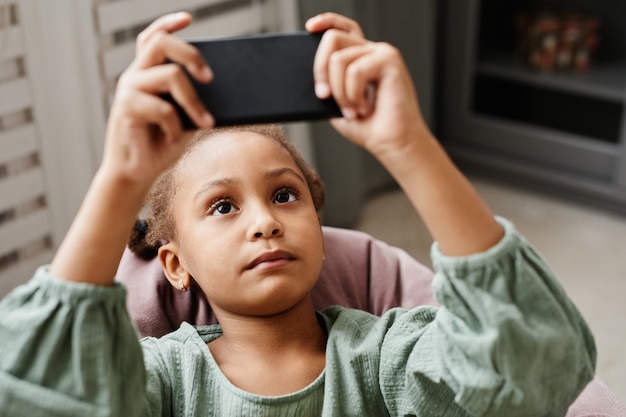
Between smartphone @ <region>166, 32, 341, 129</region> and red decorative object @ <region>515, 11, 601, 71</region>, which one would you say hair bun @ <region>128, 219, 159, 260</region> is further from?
red decorative object @ <region>515, 11, 601, 71</region>

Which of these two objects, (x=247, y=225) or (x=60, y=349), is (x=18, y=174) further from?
(x=60, y=349)

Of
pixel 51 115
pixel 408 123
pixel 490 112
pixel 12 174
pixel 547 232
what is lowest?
pixel 547 232

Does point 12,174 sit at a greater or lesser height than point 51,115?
lesser

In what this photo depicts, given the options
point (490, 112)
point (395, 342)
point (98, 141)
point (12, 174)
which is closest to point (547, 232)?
point (490, 112)

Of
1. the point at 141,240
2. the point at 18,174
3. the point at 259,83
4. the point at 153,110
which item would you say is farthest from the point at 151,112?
the point at 18,174

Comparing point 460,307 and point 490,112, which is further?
point 490,112

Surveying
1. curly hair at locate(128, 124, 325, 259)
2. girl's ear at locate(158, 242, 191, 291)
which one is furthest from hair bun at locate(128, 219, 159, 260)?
girl's ear at locate(158, 242, 191, 291)

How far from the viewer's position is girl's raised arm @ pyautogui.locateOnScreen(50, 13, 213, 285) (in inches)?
33.7

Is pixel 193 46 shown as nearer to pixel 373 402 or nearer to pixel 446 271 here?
pixel 446 271

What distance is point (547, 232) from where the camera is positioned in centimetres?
273

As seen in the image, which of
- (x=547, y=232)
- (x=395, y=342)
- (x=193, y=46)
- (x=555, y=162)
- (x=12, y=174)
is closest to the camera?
(x=193, y=46)

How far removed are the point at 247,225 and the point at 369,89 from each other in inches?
11.6

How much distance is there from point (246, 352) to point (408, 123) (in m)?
0.45

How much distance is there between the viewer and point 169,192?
1262 millimetres
